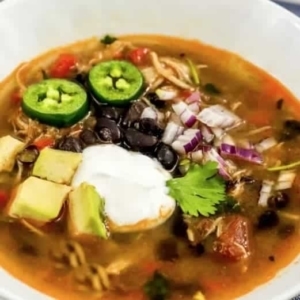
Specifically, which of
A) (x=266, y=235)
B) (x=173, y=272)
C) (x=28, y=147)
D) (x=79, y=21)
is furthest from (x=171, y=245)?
(x=79, y=21)

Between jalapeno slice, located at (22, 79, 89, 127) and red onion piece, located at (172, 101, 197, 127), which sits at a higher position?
red onion piece, located at (172, 101, 197, 127)

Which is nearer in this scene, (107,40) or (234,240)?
(234,240)

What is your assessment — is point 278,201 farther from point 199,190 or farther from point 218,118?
point 218,118

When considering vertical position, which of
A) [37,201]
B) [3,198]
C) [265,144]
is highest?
[265,144]

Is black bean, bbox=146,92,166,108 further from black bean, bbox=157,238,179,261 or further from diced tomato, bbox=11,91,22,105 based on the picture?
black bean, bbox=157,238,179,261

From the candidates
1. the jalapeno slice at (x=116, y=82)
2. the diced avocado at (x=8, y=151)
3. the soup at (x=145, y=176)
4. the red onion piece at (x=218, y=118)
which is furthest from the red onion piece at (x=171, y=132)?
the diced avocado at (x=8, y=151)

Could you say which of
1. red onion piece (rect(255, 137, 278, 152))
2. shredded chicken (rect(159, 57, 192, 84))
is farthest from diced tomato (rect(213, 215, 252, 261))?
shredded chicken (rect(159, 57, 192, 84))

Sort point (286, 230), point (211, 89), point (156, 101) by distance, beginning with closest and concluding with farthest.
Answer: point (286, 230) → point (156, 101) → point (211, 89)

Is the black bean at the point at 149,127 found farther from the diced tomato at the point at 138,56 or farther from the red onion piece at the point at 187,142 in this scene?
the diced tomato at the point at 138,56

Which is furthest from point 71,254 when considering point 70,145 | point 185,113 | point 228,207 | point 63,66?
point 63,66
